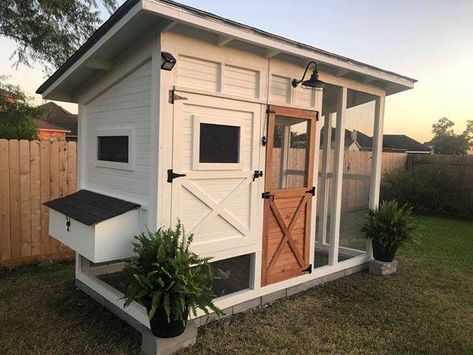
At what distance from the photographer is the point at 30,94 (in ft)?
28.3

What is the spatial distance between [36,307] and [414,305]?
13.8ft

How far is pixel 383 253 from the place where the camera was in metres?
5.22

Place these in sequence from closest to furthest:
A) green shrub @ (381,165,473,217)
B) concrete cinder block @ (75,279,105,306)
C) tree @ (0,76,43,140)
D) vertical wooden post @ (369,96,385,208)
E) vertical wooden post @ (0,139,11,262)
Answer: concrete cinder block @ (75,279,105,306)
vertical wooden post @ (0,139,11,262)
vertical wooden post @ (369,96,385,208)
tree @ (0,76,43,140)
green shrub @ (381,165,473,217)

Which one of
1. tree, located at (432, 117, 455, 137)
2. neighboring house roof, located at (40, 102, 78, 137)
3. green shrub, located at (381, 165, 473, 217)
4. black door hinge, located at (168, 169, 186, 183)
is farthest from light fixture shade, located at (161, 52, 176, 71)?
tree, located at (432, 117, 455, 137)

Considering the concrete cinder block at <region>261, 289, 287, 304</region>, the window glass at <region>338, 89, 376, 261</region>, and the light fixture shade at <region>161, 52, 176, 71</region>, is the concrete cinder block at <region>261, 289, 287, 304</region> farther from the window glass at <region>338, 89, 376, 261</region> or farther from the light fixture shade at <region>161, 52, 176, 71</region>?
the light fixture shade at <region>161, 52, 176, 71</region>

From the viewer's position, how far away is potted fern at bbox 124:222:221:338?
2.69 metres

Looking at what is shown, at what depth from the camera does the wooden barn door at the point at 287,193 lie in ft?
12.9

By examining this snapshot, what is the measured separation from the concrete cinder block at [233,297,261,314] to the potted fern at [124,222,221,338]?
0.95 m

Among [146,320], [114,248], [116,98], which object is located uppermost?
[116,98]

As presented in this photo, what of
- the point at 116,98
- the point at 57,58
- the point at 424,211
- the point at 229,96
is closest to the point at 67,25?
the point at 57,58

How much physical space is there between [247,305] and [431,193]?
9.04 metres

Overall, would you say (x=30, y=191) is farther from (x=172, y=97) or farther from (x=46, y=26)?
(x=46, y=26)

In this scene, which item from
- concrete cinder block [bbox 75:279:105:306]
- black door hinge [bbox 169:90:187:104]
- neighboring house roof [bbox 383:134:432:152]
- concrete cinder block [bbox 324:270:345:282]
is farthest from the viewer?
neighboring house roof [bbox 383:134:432:152]

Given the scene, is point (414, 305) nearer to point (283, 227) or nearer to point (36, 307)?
point (283, 227)
